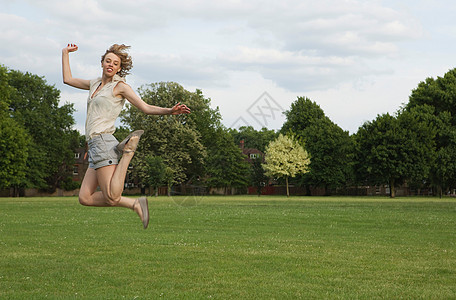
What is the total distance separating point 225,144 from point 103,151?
9329 centimetres

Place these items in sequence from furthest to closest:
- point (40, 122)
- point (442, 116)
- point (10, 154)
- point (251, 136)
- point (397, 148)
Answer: point (251, 136)
point (40, 122)
point (442, 116)
point (397, 148)
point (10, 154)

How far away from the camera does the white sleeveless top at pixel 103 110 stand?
6.98 m

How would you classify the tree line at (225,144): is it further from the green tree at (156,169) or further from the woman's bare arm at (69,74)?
the woman's bare arm at (69,74)

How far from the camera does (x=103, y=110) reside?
23.1 feet

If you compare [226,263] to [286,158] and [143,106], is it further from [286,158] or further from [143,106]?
[286,158]

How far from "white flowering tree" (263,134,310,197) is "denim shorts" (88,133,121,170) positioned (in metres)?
78.1

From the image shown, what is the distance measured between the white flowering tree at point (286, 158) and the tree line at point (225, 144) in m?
0.28

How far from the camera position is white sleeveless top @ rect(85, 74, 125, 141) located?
275 inches

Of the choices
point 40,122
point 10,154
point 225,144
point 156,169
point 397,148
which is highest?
point 40,122

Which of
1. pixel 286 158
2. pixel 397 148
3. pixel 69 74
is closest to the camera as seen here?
pixel 69 74

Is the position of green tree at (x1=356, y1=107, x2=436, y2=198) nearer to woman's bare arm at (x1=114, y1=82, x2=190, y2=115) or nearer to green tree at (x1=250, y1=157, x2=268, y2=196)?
green tree at (x1=250, y1=157, x2=268, y2=196)

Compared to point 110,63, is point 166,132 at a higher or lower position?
higher

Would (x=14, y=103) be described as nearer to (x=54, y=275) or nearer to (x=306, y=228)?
(x=306, y=228)

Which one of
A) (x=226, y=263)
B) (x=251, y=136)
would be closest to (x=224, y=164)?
(x=251, y=136)
